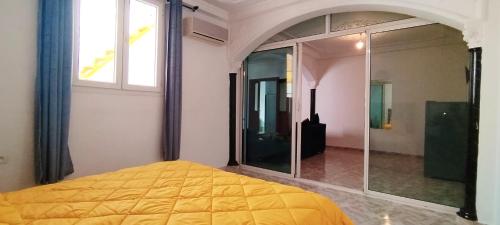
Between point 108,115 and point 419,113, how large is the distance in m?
3.53

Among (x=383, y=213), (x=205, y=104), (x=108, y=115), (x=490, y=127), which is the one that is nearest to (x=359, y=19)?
(x=490, y=127)

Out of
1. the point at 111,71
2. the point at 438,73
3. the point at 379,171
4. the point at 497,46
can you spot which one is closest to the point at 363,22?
the point at 438,73

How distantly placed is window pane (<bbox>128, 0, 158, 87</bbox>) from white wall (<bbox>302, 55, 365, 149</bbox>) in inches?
196

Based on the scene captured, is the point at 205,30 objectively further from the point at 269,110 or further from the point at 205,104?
the point at 269,110

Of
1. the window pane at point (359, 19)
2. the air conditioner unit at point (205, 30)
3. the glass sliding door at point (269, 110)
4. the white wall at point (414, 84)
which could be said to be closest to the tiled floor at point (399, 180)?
the white wall at point (414, 84)

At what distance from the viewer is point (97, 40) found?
262cm

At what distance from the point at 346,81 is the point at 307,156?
2683 millimetres

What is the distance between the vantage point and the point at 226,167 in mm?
4156

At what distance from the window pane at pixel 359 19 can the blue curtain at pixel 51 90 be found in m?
3.06

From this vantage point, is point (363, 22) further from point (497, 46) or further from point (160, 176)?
point (160, 176)

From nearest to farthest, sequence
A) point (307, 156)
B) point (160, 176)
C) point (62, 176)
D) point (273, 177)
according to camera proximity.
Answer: point (160, 176) → point (62, 176) → point (273, 177) → point (307, 156)

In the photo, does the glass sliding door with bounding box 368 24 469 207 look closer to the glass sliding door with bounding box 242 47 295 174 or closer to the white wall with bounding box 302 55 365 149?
the glass sliding door with bounding box 242 47 295 174

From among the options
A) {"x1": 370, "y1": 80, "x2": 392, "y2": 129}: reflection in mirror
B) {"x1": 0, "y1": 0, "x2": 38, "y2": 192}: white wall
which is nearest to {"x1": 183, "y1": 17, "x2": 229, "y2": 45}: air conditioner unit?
{"x1": 0, "y1": 0, "x2": 38, "y2": 192}: white wall

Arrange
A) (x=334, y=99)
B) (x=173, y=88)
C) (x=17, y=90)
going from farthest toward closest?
(x=334, y=99) → (x=173, y=88) → (x=17, y=90)
